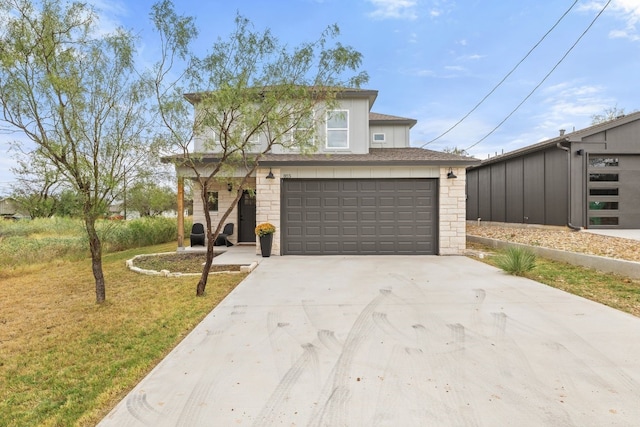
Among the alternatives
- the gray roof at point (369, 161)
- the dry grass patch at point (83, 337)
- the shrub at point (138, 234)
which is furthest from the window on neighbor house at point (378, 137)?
the shrub at point (138, 234)

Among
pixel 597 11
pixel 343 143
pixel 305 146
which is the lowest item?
pixel 305 146

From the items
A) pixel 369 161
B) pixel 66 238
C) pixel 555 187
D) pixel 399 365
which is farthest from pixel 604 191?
pixel 66 238

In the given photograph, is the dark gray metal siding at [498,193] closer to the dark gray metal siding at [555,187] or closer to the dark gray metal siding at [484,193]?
the dark gray metal siding at [484,193]

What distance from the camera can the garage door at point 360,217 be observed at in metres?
9.66

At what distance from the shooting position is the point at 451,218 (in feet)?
31.3

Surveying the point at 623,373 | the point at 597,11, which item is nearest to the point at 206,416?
the point at 623,373

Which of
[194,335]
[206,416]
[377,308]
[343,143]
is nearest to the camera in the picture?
[206,416]

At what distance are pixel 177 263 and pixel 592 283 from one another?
30.8 feet

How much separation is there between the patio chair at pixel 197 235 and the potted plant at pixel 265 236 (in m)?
3.41

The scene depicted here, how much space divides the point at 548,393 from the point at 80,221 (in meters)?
6.63

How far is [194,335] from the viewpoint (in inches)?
151

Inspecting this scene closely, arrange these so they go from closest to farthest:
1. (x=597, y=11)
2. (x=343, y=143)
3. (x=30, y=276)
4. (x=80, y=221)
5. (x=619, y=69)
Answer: (x=80, y=221), (x=30, y=276), (x=597, y=11), (x=343, y=143), (x=619, y=69)

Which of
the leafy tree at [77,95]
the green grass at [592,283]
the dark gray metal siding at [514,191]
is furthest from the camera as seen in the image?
the dark gray metal siding at [514,191]

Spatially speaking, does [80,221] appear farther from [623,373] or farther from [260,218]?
[623,373]
